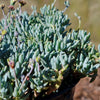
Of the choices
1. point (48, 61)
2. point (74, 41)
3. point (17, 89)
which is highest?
point (74, 41)

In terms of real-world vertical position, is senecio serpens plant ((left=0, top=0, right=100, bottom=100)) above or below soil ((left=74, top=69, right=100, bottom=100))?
below

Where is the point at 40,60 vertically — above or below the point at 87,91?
below

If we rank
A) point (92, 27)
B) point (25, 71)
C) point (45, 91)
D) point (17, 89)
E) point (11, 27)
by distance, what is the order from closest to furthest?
point (17, 89), point (25, 71), point (45, 91), point (11, 27), point (92, 27)

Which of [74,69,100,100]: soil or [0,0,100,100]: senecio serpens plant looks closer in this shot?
[0,0,100,100]: senecio serpens plant

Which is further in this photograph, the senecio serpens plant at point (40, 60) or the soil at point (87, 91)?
the soil at point (87, 91)

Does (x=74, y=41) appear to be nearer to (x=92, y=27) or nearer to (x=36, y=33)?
(x=36, y=33)

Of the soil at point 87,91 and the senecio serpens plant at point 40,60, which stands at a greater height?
the soil at point 87,91

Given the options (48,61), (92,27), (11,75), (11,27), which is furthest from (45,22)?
(92,27)

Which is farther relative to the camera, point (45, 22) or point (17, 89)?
point (45, 22)
